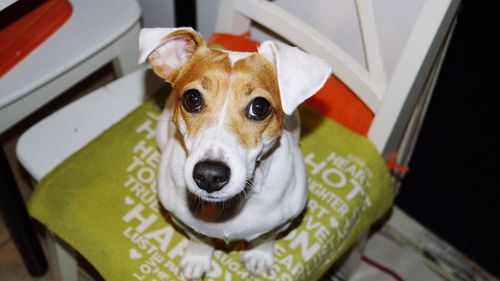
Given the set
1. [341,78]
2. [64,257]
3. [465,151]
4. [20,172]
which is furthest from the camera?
[20,172]

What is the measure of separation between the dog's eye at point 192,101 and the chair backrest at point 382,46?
519 mm

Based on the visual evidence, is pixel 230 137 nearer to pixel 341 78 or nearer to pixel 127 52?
pixel 341 78

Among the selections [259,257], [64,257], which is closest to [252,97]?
[259,257]

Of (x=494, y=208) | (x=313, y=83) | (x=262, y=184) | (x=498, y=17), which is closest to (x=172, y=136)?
(x=262, y=184)

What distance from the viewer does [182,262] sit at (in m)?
1.23

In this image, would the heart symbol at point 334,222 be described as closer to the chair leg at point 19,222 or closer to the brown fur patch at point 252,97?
the brown fur patch at point 252,97

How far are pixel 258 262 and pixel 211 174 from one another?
0.39m

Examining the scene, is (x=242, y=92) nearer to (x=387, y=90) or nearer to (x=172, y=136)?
(x=172, y=136)

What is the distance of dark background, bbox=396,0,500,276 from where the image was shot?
147 cm

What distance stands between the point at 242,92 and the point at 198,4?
1090 mm

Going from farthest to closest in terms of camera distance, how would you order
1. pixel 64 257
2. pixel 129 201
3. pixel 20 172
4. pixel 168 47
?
1. pixel 20 172
2. pixel 64 257
3. pixel 129 201
4. pixel 168 47

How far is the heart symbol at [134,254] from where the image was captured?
4.01 feet

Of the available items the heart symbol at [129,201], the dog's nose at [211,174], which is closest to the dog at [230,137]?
the dog's nose at [211,174]

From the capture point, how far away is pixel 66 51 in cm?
141
